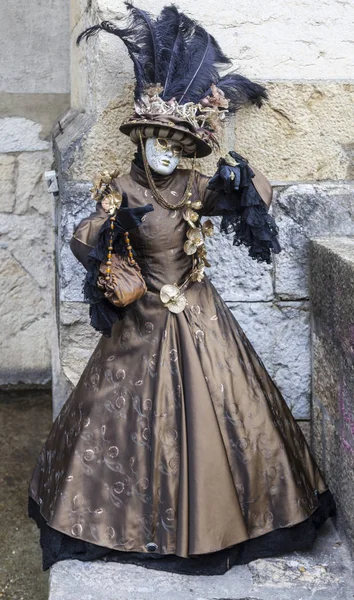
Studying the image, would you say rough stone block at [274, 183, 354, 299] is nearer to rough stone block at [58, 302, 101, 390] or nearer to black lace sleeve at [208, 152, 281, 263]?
black lace sleeve at [208, 152, 281, 263]

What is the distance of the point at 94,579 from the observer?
230 centimetres

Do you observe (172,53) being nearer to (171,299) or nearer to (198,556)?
(171,299)

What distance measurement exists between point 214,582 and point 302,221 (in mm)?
1208

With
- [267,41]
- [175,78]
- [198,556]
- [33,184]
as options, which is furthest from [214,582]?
[33,184]

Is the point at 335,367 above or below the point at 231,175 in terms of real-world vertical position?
below

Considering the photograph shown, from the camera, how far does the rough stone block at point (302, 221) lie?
111 inches

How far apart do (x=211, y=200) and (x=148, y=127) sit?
282 millimetres

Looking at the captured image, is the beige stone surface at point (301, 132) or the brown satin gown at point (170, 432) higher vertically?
the beige stone surface at point (301, 132)

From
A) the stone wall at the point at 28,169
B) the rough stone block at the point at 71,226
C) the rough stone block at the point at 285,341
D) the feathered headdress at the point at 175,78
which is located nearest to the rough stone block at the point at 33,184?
the stone wall at the point at 28,169

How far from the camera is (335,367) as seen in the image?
2566 millimetres

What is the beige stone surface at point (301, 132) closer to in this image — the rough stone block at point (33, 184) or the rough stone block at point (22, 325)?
the rough stone block at point (33, 184)

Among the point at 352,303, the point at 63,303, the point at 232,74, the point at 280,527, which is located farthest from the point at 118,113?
the point at 280,527

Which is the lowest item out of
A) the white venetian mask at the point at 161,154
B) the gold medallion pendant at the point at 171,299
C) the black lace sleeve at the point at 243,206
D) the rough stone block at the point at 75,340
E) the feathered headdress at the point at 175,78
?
the rough stone block at the point at 75,340

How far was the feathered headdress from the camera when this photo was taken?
235 centimetres
